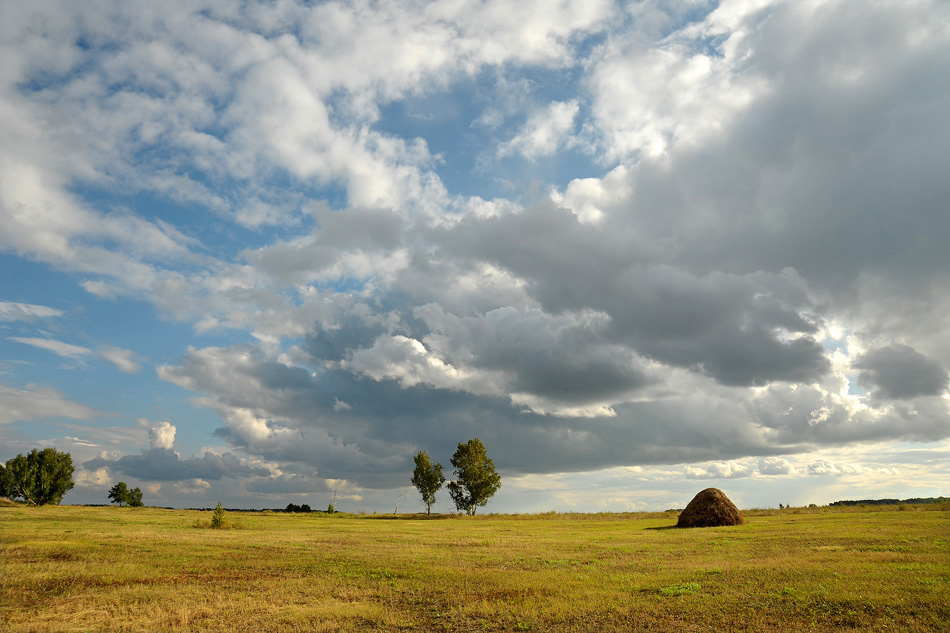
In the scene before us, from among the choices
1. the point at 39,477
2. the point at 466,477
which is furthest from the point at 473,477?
the point at 39,477

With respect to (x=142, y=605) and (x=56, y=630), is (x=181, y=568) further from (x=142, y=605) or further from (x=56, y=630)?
(x=56, y=630)

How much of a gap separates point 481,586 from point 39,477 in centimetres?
13475

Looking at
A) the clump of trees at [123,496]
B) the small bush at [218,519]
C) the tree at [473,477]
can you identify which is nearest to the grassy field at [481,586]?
the small bush at [218,519]

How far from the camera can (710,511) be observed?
2388 inches

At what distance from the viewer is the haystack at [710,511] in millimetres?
60031

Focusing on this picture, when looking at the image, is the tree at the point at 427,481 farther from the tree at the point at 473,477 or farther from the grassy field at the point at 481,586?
the grassy field at the point at 481,586

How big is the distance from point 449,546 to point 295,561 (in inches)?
529

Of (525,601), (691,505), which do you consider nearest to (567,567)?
(525,601)

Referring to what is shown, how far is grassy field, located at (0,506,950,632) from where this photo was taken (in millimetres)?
17422

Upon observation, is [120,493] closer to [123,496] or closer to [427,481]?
[123,496]

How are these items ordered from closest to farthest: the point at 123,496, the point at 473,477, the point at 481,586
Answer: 1. the point at 481,586
2. the point at 473,477
3. the point at 123,496

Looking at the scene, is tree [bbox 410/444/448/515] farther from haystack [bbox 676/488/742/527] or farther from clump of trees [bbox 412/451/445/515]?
haystack [bbox 676/488/742/527]

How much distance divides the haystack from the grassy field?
2155 centimetres

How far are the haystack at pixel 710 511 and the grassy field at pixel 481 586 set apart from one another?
21.5 metres
